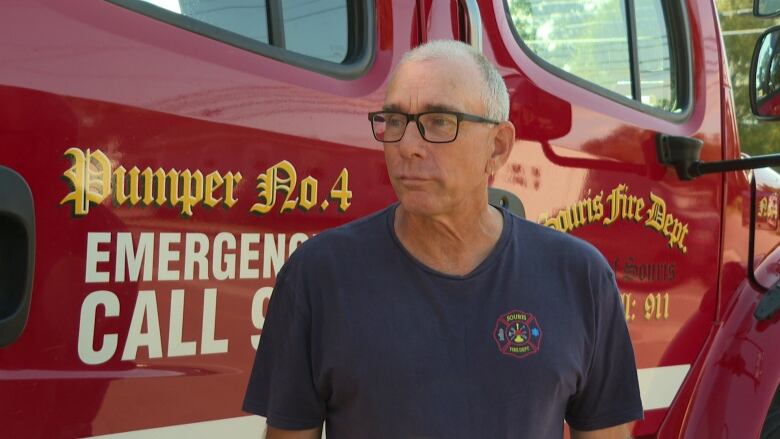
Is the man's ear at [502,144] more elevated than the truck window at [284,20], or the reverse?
the truck window at [284,20]

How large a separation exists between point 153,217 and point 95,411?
325 millimetres

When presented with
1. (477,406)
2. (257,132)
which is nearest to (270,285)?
(257,132)

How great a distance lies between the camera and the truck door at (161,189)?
177cm

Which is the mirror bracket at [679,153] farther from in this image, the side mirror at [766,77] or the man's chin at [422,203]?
the man's chin at [422,203]

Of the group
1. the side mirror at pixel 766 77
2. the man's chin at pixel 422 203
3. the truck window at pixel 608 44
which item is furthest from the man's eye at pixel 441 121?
the side mirror at pixel 766 77

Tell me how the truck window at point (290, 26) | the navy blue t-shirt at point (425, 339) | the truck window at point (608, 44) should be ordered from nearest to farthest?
the navy blue t-shirt at point (425, 339), the truck window at point (290, 26), the truck window at point (608, 44)

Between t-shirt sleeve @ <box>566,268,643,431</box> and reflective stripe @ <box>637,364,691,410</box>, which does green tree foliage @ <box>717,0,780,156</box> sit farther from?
t-shirt sleeve @ <box>566,268,643,431</box>

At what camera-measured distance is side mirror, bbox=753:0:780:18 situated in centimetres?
298

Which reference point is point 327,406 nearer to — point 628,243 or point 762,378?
point 628,243

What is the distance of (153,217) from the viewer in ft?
6.26

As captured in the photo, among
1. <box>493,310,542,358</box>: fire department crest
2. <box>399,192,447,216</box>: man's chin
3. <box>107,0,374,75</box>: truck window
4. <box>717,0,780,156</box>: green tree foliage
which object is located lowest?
<box>493,310,542,358</box>: fire department crest

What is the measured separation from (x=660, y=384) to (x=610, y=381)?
3.83ft

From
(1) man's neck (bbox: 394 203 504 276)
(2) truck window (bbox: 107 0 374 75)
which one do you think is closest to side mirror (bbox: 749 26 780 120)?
(2) truck window (bbox: 107 0 374 75)

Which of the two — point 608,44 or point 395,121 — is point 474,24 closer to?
point 608,44
